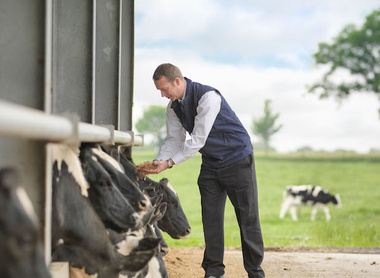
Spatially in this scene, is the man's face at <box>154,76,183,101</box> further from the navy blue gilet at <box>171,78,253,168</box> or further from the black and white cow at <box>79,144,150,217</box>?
the black and white cow at <box>79,144,150,217</box>

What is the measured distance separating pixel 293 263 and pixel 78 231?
14.5ft

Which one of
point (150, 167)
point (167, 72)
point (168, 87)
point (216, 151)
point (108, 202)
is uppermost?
point (167, 72)

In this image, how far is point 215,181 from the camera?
16.7ft

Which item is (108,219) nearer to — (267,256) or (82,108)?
(82,108)

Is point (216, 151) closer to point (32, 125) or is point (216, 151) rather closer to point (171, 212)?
point (171, 212)

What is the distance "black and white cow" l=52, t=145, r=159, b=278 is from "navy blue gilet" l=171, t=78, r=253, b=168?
2.26 m

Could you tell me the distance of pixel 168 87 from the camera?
4.75 metres

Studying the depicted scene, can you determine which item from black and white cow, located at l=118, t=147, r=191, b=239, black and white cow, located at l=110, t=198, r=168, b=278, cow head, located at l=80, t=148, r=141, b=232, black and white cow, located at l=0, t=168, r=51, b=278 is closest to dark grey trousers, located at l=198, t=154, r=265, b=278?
black and white cow, located at l=118, t=147, r=191, b=239

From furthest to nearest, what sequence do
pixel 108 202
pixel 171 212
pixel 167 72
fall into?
pixel 171 212, pixel 167 72, pixel 108 202

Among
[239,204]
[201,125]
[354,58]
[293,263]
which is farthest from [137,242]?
[354,58]

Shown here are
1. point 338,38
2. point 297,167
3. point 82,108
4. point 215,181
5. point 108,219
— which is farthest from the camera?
point 297,167

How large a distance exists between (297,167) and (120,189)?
107ft

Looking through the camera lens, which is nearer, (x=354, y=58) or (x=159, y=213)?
(x=159, y=213)

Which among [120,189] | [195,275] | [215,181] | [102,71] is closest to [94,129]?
[120,189]
